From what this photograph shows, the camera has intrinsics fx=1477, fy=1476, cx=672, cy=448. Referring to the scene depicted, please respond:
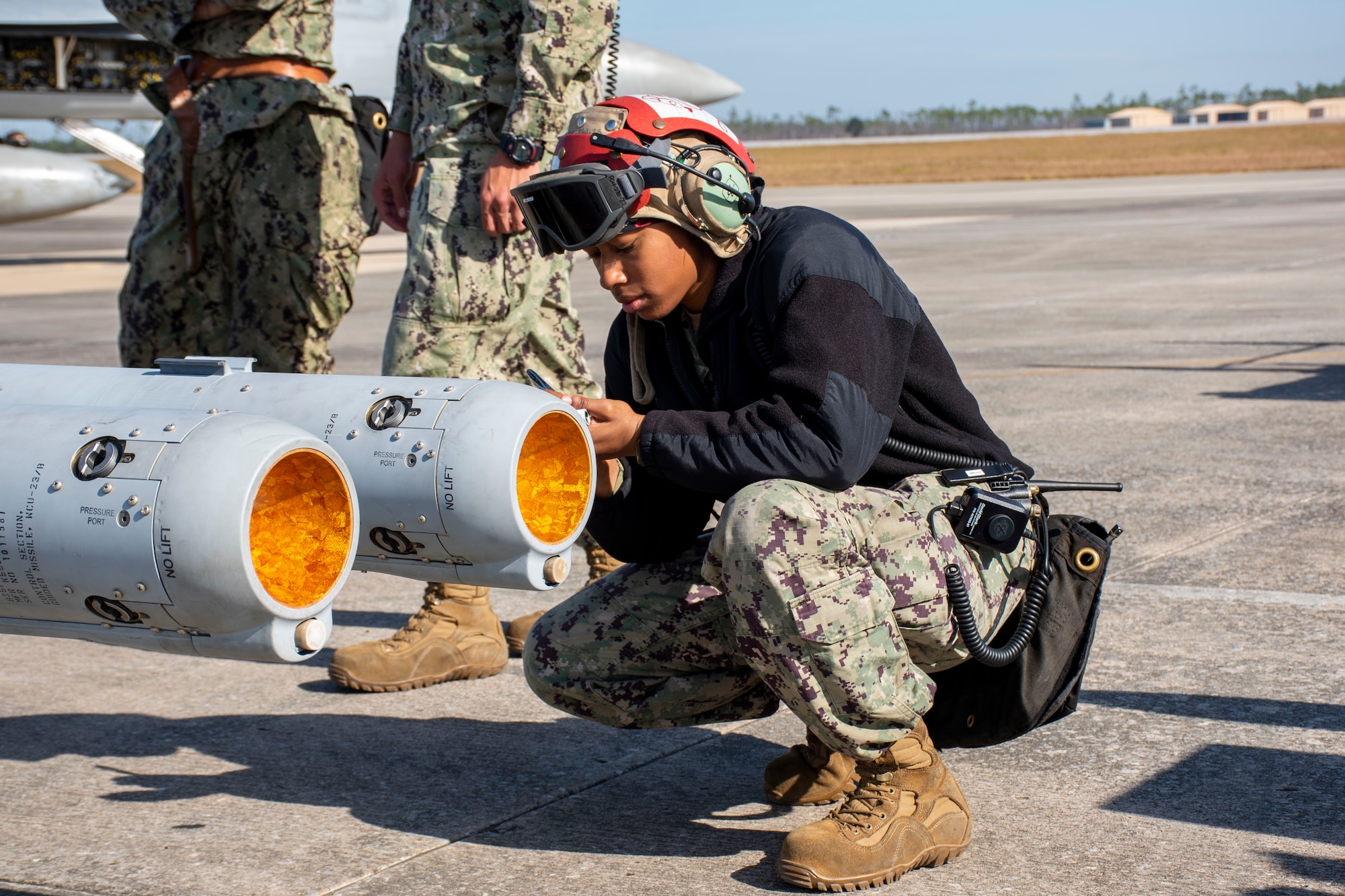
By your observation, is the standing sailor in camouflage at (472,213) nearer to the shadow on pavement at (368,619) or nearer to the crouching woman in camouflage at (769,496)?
the shadow on pavement at (368,619)

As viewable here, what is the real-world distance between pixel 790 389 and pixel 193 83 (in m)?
2.88

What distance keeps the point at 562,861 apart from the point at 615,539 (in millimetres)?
610

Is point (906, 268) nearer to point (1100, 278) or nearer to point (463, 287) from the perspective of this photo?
point (1100, 278)

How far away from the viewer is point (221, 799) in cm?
304

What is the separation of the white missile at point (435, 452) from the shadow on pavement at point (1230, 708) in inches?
59.2

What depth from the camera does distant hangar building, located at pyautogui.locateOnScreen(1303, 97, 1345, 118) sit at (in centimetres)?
14750

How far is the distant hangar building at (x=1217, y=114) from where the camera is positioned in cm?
15912

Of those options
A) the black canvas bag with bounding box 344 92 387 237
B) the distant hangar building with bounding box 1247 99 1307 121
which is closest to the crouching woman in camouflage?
the black canvas bag with bounding box 344 92 387 237

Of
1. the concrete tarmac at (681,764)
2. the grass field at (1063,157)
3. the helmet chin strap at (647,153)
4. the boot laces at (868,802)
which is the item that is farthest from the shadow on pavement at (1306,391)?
the grass field at (1063,157)

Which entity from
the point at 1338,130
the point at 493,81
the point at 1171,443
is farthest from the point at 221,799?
the point at 1338,130

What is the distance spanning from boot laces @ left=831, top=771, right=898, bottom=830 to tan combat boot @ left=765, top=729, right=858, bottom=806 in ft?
0.82

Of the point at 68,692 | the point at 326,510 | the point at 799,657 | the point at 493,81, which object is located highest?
the point at 493,81

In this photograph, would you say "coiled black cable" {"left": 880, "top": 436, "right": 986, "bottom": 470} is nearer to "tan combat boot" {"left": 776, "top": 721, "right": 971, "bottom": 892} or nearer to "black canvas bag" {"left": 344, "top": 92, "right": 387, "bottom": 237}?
"tan combat boot" {"left": 776, "top": 721, "right": 971, "bottom": 892}

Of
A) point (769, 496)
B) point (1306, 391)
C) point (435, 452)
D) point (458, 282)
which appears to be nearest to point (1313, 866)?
point (769, 496)
